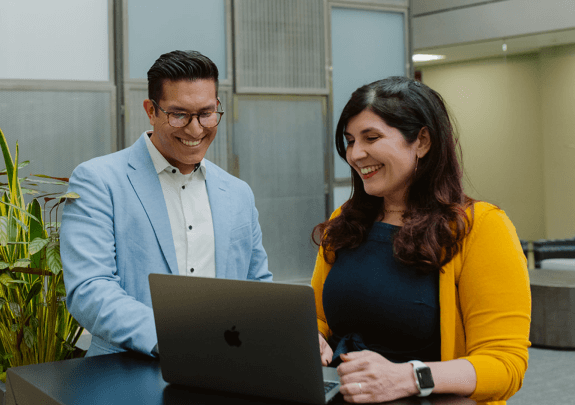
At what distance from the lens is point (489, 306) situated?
152cm

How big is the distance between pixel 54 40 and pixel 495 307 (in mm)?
4367

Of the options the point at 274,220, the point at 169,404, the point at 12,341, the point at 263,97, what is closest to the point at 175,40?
Result: the point at 263,97

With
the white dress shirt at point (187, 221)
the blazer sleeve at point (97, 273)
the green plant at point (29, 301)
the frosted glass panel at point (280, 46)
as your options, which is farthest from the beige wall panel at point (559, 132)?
the blazer sleeve at point (97, 273)

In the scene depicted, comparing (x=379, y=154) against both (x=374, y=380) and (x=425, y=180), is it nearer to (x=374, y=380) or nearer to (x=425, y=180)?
(x=425, y=180)

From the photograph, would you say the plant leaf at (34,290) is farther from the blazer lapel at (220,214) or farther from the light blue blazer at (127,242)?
the blazer lapel at (220,214)

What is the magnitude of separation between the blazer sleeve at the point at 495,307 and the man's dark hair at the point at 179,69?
1.01 meters

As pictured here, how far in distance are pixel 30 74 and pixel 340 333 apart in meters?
3.95

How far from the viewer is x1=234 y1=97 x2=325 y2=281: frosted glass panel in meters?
5.65

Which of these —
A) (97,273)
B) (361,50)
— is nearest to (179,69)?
(97,273)

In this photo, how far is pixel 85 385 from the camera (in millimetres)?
1466

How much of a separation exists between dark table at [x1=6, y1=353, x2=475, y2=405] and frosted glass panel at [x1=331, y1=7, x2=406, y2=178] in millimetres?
4582

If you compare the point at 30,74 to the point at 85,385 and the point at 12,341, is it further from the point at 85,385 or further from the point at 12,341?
the point at 85,385

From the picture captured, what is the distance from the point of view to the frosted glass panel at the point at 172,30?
5.14 metres

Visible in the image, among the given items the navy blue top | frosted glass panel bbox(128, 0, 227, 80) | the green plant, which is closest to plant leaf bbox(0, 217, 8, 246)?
the green plant
